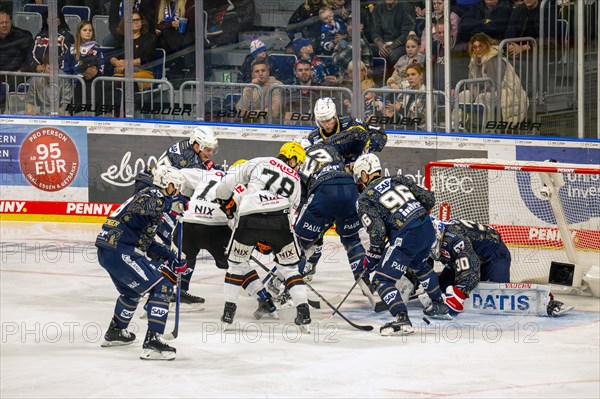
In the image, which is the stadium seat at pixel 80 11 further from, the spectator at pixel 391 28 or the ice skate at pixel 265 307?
the ice skate at pixel 265 307

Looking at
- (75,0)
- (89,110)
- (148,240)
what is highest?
(75,0)

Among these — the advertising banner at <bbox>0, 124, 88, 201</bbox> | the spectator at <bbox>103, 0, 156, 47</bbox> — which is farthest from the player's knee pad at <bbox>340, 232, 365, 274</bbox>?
the spectator at <bbox>103, 0, 156, 47</bbox>

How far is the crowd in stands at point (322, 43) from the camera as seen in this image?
41.7ft

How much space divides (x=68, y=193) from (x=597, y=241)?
5801 mm

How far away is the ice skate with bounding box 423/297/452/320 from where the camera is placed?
9.14 m

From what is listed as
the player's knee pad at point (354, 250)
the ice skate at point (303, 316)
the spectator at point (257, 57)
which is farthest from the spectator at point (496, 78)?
the ice skate at point (303, 316)

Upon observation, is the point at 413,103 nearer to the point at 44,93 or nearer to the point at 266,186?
the point at 44,93

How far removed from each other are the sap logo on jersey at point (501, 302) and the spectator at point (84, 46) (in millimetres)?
5991

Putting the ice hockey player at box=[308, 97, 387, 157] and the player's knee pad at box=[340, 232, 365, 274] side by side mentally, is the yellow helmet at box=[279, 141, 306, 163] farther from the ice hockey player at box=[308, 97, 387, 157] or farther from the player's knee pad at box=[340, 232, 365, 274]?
the ice hockey player at box=[308, 97, 387, 157]

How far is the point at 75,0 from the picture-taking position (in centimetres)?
1368

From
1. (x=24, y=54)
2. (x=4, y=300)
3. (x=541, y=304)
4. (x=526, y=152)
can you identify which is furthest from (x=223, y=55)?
(x=541, y=304)

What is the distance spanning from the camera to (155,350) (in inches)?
309

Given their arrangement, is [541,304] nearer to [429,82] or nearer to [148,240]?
[148,240]

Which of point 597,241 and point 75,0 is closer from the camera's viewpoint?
point 597,241
